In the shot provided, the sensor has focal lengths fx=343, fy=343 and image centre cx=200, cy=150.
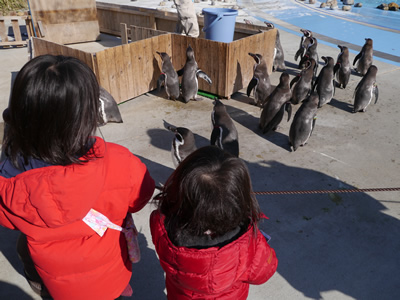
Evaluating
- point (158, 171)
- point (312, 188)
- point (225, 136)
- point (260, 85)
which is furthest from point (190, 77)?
point (312, 188)

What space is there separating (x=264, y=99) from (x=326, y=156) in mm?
1722

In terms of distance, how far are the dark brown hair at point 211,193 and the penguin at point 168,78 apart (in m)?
4.60

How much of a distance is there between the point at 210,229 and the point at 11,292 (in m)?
1.88

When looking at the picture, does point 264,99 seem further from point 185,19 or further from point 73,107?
point 73,107

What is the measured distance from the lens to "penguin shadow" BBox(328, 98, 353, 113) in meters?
5.54

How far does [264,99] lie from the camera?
5566 mm

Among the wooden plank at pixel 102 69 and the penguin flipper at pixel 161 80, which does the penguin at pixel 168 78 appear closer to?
the penguin flipper at pixel 161 80

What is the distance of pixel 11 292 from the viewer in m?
2.35

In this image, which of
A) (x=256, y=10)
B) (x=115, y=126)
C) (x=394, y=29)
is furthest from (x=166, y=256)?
(x=256, y=10)

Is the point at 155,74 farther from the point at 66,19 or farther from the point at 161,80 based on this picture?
the point at 66,19

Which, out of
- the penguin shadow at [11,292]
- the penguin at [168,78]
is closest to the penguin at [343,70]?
the penguin at [168,78]

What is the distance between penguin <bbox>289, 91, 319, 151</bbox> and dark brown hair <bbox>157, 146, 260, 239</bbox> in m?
3.17

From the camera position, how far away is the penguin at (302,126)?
167 inches

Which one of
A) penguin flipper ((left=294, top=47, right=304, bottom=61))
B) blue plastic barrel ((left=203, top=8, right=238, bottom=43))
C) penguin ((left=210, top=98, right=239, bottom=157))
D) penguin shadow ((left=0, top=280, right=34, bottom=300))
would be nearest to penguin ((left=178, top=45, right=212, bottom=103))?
blue plastic barrel ((left=203, top=8, right=238, bottom=43))
